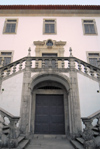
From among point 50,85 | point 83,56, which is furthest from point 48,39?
point 50,85

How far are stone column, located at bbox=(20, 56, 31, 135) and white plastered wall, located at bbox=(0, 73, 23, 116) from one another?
22 centimetres

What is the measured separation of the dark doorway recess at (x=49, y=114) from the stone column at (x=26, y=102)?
172cm

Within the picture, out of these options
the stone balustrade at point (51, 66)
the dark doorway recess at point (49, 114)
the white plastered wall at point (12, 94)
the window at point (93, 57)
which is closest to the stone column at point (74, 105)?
the stone balustrade at point (51, 66)

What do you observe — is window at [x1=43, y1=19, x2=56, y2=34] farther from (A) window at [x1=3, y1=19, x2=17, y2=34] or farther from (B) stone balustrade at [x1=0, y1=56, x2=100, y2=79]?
(B) stone balustrade at [x1=0, y1=56, x2=100, y2=79]

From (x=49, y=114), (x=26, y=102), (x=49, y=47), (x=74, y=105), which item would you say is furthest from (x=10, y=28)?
(x=74, y=105)

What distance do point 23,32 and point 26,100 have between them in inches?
283

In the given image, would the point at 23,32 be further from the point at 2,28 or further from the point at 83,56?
the point at 83,56

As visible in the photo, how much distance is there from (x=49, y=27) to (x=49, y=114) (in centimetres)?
783

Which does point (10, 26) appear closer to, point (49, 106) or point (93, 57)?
point (93, 57)

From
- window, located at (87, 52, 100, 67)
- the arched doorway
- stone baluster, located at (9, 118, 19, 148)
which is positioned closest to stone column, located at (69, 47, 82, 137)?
the arched doorway

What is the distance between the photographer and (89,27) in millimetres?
11398

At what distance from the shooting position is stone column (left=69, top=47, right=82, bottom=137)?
18.8ft

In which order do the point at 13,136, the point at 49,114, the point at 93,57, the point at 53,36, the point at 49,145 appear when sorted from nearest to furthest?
the point at 13,136 < the point at 49,145 < the point at 49,114 < the point at 93,57 < the point at 53,36

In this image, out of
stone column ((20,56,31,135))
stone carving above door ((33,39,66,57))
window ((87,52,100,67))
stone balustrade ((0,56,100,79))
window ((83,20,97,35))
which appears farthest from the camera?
window ((83,20,97,35))
